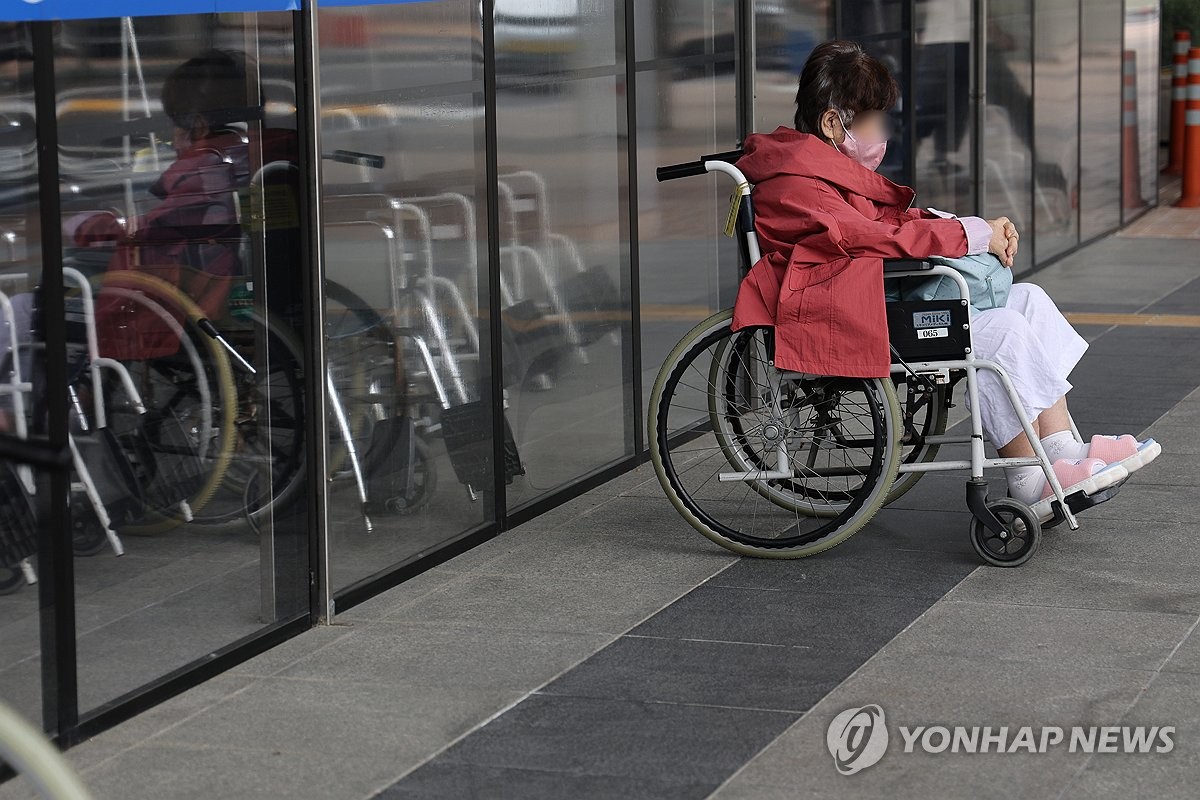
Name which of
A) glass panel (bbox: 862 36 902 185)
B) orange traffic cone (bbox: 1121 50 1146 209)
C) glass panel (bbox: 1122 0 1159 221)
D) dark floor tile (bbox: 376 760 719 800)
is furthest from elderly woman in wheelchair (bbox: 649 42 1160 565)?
glass panel (bbox: 1122 0 1159 221)

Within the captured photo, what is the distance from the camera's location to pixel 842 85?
4828 mm

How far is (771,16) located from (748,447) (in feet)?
9.05

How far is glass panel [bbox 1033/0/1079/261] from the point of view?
1166 centimetres

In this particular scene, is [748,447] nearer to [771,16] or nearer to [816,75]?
[816,75]

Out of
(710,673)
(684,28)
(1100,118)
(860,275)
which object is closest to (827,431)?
(860,275)

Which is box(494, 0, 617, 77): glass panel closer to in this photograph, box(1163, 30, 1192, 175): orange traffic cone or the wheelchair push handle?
the wheelchair push handle

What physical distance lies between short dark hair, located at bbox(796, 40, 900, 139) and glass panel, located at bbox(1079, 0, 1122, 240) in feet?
26.9

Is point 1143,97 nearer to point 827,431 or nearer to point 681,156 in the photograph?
point 681,156

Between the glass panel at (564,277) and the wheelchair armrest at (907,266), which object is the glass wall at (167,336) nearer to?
A: the glass panel at (564,277)

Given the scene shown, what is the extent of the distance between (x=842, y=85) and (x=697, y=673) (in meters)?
1.79

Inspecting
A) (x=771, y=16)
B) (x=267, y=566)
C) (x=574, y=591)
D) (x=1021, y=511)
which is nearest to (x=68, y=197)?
(x=267, y=566)

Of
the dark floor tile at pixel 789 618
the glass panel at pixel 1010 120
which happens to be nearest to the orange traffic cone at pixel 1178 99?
the glass panel at pixel 1010 120

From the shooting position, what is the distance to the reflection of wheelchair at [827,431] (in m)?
4.58

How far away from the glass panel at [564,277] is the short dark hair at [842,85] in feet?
2.99
